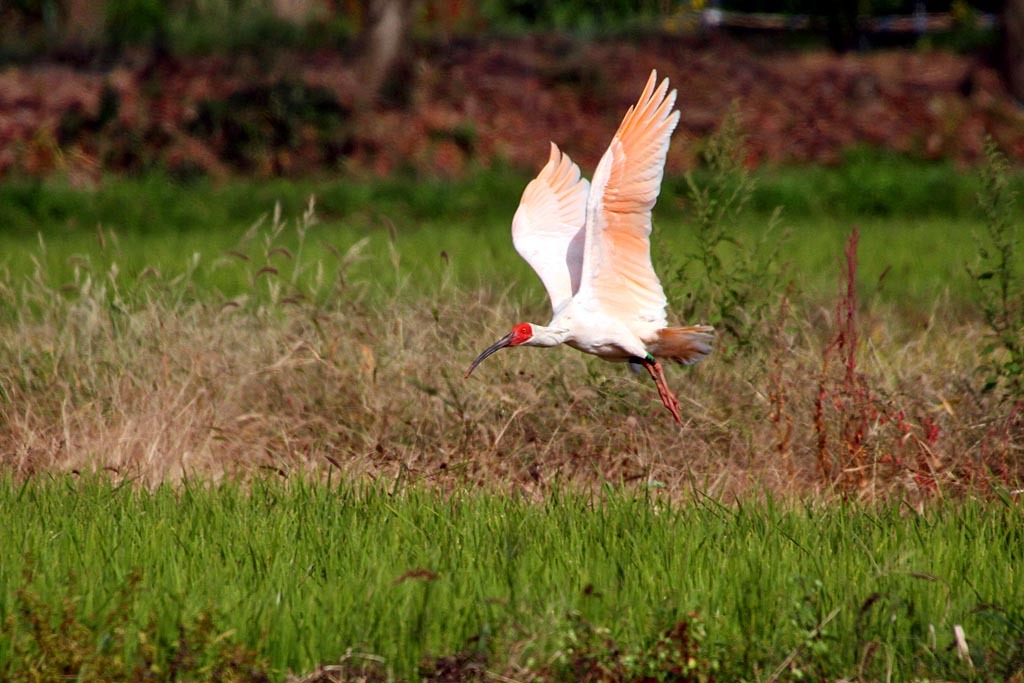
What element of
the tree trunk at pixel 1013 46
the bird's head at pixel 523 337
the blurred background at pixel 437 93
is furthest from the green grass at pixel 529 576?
the tree trunk at pixel 1013 46

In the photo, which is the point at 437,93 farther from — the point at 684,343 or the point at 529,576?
the point at 529,576

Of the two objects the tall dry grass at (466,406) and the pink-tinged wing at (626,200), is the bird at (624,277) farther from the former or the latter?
the tall dry grass at (466,406)

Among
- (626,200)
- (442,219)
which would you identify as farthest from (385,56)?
(626,200)

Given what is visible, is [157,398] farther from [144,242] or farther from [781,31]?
[781,31]

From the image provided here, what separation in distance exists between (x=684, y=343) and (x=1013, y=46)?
14.1 meters

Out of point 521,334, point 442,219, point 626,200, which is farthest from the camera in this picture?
point 442,219

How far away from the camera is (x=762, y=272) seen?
21.2 ft

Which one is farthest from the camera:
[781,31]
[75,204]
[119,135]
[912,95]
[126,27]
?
[781,31]

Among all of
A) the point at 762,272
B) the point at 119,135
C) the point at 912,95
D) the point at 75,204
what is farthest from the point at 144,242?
the point at 912,95

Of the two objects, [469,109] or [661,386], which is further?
[469,109]

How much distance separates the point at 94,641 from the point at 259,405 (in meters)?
2.85

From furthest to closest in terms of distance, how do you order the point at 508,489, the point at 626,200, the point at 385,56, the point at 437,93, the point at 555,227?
1. the point at 437,93
2. the point at 385,56
3. the point at 555,227
4. the point at 508,489
5. the point at 626,200

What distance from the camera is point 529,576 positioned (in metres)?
4.10

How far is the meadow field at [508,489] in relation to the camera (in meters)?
3.71
